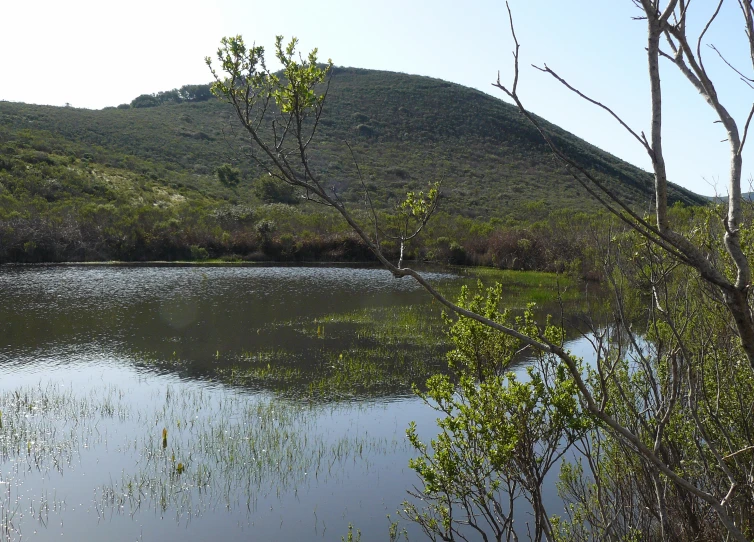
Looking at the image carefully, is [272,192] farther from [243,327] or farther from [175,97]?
[175,97]

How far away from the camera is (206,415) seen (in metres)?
12.2

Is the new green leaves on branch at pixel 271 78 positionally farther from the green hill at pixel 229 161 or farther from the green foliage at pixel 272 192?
the green foliage at pixel 272 192

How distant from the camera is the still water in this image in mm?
8289

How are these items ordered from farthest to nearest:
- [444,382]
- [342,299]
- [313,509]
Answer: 1. [342,299]
2. [313,509]
3. [444,382]

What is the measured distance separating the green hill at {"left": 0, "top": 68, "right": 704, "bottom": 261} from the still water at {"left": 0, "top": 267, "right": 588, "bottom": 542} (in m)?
9.10

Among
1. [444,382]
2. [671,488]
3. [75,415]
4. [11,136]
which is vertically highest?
[11,136]

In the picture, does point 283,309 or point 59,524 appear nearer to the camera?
point 59,524

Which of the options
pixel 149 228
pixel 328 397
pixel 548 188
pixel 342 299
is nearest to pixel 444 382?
pixel 328 397

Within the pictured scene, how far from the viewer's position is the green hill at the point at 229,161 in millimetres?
42500

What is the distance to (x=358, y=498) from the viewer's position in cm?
896

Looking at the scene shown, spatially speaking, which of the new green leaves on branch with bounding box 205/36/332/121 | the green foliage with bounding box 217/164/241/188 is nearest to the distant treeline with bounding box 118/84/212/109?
the green foliage with bounding box 217/164/241/188

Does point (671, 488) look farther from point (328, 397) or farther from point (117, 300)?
point (117, 300)

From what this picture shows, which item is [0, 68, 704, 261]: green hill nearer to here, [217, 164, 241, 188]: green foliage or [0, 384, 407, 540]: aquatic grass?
[217, 164, 241, 188]: green foliage

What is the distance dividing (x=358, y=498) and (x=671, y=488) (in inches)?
189
